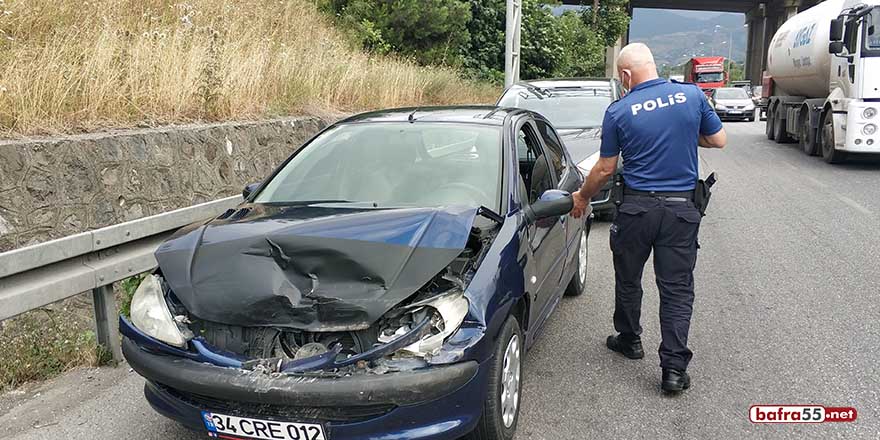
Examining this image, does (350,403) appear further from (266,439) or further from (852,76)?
(852,76)

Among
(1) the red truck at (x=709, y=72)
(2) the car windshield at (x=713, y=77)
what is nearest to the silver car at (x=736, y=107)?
(1) the red truck at (x=709, y=72)

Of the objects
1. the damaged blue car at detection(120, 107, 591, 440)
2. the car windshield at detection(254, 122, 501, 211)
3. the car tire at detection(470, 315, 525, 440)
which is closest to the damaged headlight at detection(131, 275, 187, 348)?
the damaged blue car at detection(120, 107, 591, 440)

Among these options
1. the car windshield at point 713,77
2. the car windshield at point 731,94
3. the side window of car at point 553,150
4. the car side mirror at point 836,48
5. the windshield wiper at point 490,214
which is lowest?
the windshield wiper at point 490,214

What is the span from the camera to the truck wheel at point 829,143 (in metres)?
13.9

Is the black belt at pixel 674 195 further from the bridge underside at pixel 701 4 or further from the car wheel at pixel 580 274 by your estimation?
the bridge underside at pixel 701 4

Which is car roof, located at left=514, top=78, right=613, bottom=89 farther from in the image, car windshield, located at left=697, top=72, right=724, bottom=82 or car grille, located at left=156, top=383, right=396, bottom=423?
car windshield, located at left=697, top=72, right=724, bottom=82

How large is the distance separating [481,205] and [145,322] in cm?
177

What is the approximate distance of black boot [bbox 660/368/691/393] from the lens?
3.95 metres

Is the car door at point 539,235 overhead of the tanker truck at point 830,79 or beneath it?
beneath

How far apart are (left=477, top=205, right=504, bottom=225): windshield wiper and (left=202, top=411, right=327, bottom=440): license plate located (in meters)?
1.41

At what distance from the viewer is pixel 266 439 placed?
9.39 ft

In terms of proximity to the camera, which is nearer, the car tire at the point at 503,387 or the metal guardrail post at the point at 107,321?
the car tire at the point at 503,387

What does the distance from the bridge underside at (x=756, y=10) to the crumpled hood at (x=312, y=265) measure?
61949 mm

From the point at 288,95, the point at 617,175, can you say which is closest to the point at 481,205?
the point at 617,175
